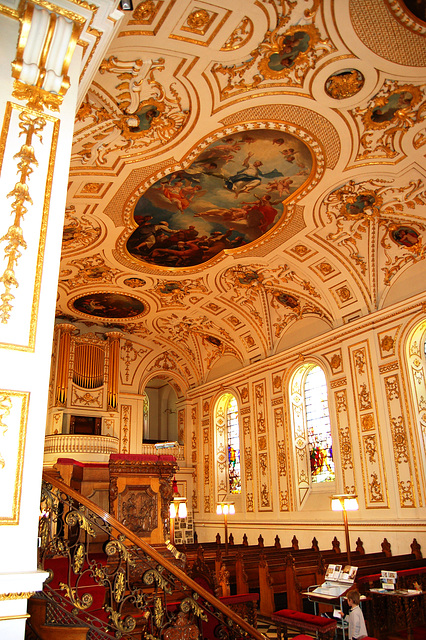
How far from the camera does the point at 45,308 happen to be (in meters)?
3.25

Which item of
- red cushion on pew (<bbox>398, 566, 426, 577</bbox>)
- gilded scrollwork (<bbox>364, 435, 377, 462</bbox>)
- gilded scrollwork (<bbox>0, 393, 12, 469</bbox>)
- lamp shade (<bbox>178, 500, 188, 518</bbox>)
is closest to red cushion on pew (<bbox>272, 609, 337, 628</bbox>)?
red cushion on pew (<bbox>398, 566, 426, 577</bbox>)

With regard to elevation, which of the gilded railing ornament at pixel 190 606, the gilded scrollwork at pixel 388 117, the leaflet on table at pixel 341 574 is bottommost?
the leaflet on table at pixel 341 574

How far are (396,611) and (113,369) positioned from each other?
1279 centimetres

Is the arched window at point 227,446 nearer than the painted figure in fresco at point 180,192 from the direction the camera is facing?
No

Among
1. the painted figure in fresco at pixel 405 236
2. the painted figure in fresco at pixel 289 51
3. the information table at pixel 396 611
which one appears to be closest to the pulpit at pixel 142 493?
the information table at pixel 396 611

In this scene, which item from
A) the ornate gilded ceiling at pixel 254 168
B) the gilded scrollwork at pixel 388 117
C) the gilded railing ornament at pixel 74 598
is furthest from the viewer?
the gilded scrollwork at pixel 388 117

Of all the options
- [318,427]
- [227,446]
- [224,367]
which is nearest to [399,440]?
[318,427]

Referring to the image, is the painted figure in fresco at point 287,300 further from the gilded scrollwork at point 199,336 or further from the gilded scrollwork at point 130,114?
the gilded scrollwork at point 130,114

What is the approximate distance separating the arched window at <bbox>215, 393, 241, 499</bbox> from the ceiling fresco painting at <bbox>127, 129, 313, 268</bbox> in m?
6.58

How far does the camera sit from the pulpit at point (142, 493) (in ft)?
22.6

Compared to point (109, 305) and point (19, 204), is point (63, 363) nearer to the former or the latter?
point (109, 305)

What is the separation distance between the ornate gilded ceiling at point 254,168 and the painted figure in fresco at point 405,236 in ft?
0.11

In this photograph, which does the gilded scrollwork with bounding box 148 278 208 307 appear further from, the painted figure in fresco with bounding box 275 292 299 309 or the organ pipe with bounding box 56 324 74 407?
the organ pipe with bounding box 56 324 74 407

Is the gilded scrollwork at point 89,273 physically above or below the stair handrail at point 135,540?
above
